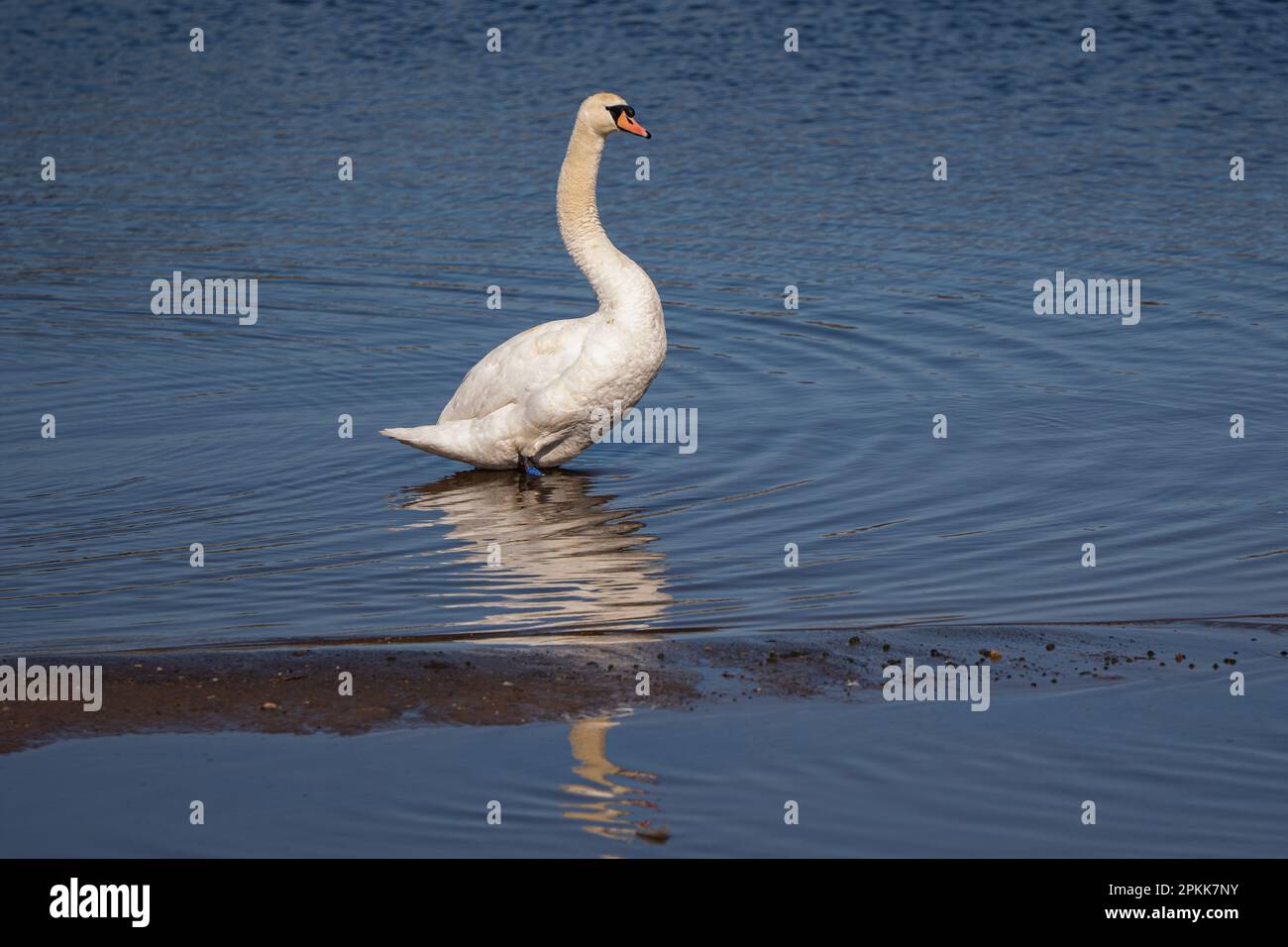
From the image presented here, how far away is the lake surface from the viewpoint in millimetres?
7027

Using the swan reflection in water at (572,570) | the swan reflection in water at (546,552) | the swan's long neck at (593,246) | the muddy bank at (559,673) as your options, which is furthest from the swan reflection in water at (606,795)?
the swan's long neck at (593,246)

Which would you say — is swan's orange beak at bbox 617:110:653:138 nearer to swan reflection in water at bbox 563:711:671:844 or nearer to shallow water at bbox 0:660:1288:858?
shallow water at bbox 0:660:1288:858

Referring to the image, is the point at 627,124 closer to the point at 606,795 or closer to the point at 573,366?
the point at 573,366

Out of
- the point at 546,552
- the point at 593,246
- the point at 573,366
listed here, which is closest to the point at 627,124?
the point at 593,246

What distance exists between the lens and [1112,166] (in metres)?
21.4

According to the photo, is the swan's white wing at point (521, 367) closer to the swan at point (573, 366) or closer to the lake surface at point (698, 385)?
the swan at point (573, 366)

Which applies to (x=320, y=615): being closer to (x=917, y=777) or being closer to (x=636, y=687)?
(x=636, y=687)

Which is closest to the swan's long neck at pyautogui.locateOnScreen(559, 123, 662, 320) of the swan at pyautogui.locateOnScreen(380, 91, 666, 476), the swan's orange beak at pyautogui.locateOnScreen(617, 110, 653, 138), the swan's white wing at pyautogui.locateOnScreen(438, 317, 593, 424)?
the swan at pyautogui.locateOnScreen(380, 91, 666, 476)

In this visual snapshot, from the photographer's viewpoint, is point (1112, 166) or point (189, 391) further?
point (1112, 166)

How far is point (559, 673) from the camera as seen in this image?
→ 7898 mm

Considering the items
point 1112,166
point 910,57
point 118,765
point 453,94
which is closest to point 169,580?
point 118,765

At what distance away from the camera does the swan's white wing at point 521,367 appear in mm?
11481

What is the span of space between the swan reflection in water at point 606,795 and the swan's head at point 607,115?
564 centimetres

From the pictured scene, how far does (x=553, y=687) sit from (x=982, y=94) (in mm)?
19147
